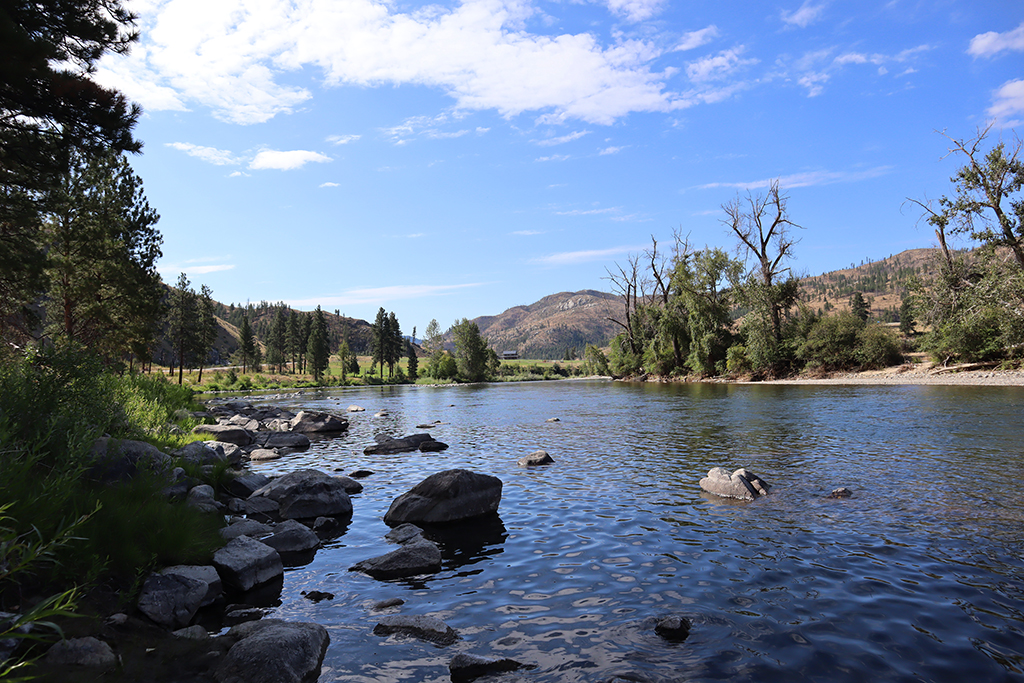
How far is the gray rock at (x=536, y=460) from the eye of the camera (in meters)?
20.5

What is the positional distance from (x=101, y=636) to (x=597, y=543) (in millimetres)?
8298

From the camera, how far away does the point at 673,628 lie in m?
7.23

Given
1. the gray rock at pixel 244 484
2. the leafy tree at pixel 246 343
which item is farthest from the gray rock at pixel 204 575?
the leafy tree at pixel 246 343

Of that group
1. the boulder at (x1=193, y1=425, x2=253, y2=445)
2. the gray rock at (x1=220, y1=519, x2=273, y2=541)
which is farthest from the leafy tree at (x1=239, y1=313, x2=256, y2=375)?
the gray rock at (x1=220, y1=519, x2=273, y2=541)

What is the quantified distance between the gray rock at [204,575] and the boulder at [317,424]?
25681 millimetres

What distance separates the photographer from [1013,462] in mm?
16109

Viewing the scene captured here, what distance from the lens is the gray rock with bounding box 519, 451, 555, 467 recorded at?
20.5 metres

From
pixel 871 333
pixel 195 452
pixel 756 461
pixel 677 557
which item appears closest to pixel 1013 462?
pixel 756 461

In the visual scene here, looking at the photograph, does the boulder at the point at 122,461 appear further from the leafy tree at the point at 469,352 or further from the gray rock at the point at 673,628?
the leafy tree at the point at 469,352

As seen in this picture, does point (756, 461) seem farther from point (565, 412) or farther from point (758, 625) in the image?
point (565, 412)

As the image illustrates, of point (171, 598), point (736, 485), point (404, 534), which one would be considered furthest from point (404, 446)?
point (171, 598)

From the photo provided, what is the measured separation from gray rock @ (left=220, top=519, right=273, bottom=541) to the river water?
62.9 inches

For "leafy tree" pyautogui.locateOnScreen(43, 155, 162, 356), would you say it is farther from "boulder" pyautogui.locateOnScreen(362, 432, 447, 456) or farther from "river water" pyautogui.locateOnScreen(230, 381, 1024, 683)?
"river water" pyautogui.locateOnScreen(230, 381, 1024, 683)

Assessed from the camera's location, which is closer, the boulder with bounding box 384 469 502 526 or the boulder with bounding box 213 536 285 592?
the boulder with bounding box 213 536 285 592
